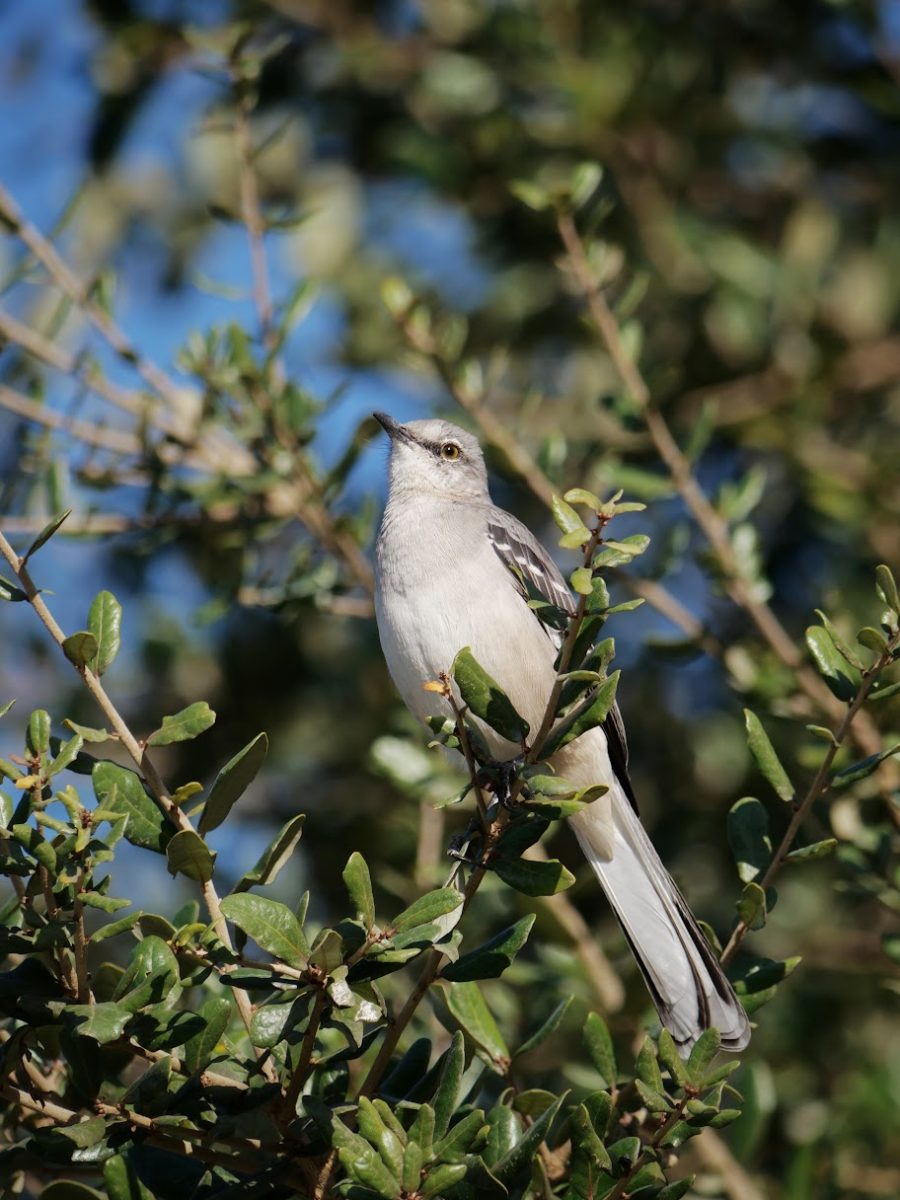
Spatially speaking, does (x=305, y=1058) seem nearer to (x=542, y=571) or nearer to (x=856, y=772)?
(x=856, y=772)

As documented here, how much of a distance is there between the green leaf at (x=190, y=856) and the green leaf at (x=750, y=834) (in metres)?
1.21

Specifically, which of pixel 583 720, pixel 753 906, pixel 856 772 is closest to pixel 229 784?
pixel 583 720

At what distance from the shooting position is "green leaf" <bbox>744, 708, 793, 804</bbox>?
9.73 feet

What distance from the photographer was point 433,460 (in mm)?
5387

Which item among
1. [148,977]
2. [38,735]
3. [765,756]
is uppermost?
[38,735]

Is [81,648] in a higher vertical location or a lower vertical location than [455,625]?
higher

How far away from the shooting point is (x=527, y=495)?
20.8ft

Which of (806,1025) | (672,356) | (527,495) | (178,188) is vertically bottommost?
(806,1025)

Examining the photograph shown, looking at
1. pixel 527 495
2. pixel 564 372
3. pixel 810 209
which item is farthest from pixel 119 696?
pixel 810 209

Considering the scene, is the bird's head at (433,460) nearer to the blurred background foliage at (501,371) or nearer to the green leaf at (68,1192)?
the blurred background foliage at (501,371)

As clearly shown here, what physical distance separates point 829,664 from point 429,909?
104 cm

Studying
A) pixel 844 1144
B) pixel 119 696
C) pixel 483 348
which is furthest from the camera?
pixel 483 348

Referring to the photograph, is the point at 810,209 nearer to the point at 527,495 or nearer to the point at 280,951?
the point at 527,495

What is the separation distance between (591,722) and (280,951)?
2.41 ft
